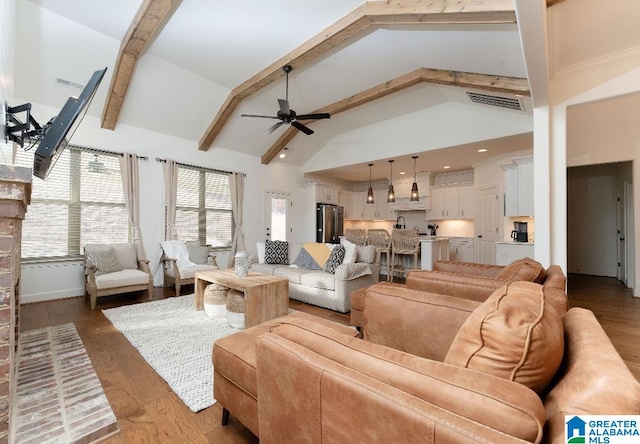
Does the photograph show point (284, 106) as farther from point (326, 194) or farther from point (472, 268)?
point (326, 194)

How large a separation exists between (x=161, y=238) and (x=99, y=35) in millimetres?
3117

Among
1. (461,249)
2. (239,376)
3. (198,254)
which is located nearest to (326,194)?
(461,249)

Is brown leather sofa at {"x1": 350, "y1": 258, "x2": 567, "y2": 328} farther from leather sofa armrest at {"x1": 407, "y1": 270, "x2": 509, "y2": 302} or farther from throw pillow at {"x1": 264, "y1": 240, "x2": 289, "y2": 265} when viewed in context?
throw pillow at {"x1": 264, "y1": 240, "x2": 289, "y2": 265}

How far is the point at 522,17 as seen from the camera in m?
1.81

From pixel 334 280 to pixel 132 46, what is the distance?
12.8 feet

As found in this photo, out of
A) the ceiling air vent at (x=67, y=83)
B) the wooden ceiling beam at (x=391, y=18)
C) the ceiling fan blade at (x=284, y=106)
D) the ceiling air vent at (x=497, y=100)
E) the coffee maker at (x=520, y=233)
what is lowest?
the coffee maker at (x=520, y=233)

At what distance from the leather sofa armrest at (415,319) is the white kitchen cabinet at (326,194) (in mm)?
6154

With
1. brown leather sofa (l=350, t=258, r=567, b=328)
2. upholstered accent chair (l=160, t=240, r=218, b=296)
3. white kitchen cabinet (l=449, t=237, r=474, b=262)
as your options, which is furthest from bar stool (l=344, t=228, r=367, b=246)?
brown leather sofa (l=350, t=258, r=567, b=328)

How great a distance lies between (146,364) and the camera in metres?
2.26

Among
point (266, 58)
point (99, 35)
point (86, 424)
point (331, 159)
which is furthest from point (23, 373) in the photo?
point (331, 159)

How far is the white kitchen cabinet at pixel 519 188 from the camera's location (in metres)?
4.93

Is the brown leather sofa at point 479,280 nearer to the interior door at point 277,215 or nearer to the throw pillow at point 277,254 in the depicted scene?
the throw pillow at point 277,254

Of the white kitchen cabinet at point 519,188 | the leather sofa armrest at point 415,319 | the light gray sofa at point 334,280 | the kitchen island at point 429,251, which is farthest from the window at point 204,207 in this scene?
the white kitchen cabinet at point 519,188

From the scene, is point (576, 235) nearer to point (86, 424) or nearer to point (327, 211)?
point (327, 211)
